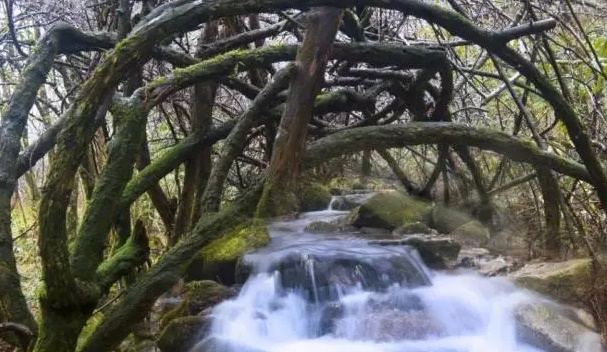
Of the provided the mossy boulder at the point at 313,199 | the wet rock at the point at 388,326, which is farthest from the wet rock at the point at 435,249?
the mossy boulder at the point at 313,199

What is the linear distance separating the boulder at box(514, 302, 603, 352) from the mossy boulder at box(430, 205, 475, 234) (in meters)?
2.37

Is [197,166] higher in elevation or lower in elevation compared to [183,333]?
higher

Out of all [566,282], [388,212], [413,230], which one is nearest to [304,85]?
[566,282]

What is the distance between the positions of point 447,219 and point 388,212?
721mm

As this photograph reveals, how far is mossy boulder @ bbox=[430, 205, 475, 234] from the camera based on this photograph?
6652mm

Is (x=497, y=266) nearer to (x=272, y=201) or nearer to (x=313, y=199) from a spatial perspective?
(x=272, y=201)

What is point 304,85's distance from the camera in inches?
171

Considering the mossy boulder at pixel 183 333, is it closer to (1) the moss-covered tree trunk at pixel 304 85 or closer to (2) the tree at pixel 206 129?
(2) the tree at pixel 206 129

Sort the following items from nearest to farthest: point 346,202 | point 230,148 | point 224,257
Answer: point 230,148 → point 224,257 → point 346,202

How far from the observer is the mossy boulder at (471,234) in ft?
20.7

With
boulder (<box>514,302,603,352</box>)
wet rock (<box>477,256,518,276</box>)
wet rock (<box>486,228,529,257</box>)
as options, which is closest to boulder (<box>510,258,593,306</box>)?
boulder (<box>514,302,603,352</box>)

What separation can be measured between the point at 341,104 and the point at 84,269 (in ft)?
11.3

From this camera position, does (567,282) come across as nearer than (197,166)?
Yes

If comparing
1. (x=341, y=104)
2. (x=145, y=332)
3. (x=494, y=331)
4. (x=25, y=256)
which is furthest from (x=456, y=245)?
(x=25, y=256)
